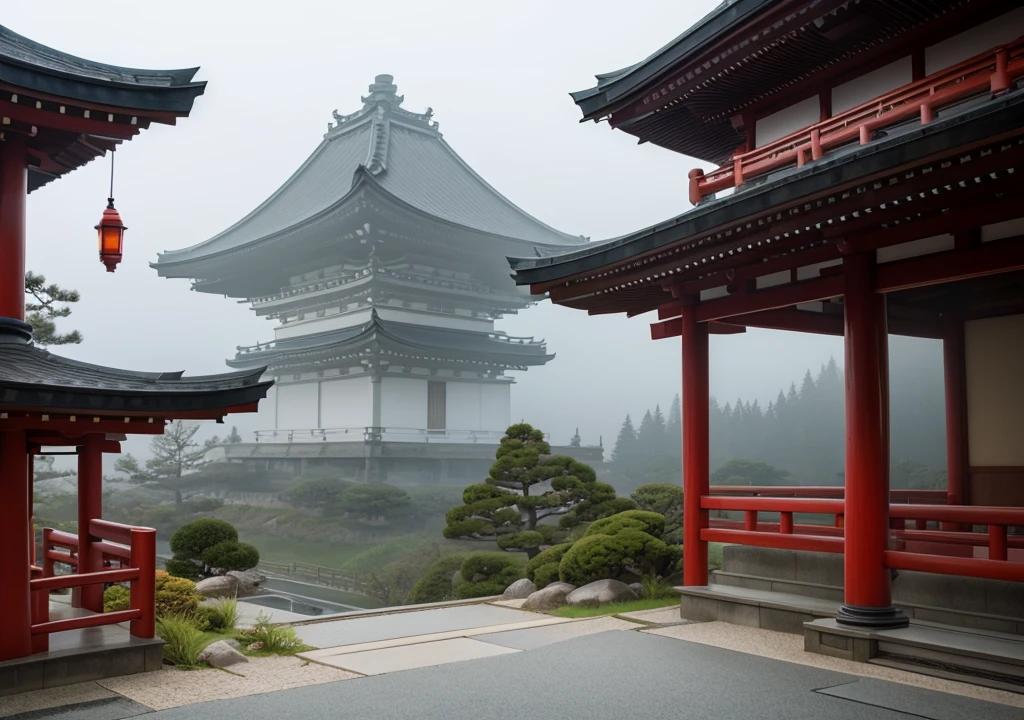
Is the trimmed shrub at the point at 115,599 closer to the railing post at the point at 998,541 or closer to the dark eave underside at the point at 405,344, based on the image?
the railing post at the point at 998,541

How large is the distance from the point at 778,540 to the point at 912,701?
9.93 ft

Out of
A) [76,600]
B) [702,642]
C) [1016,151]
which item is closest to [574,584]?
[702,642]

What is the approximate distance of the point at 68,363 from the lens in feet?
27.6

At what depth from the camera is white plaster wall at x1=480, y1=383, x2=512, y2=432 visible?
40.0m

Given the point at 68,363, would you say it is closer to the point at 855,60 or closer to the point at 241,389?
the point at 241,389

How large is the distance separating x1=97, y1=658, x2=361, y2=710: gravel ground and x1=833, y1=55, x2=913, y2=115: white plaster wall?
8325mm

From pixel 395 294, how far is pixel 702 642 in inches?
1206

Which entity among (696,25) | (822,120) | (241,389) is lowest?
(241,389)

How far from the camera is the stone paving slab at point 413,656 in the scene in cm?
819

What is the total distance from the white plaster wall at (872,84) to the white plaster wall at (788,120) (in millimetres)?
306

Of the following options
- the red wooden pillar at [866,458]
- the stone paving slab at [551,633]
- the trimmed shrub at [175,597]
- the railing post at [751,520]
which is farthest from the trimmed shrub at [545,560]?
the red wooden pillar at [866,458]

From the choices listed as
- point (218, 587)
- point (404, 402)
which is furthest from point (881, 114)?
point (404, 402)

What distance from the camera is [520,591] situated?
1324cm

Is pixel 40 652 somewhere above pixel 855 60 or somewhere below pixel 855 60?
below
